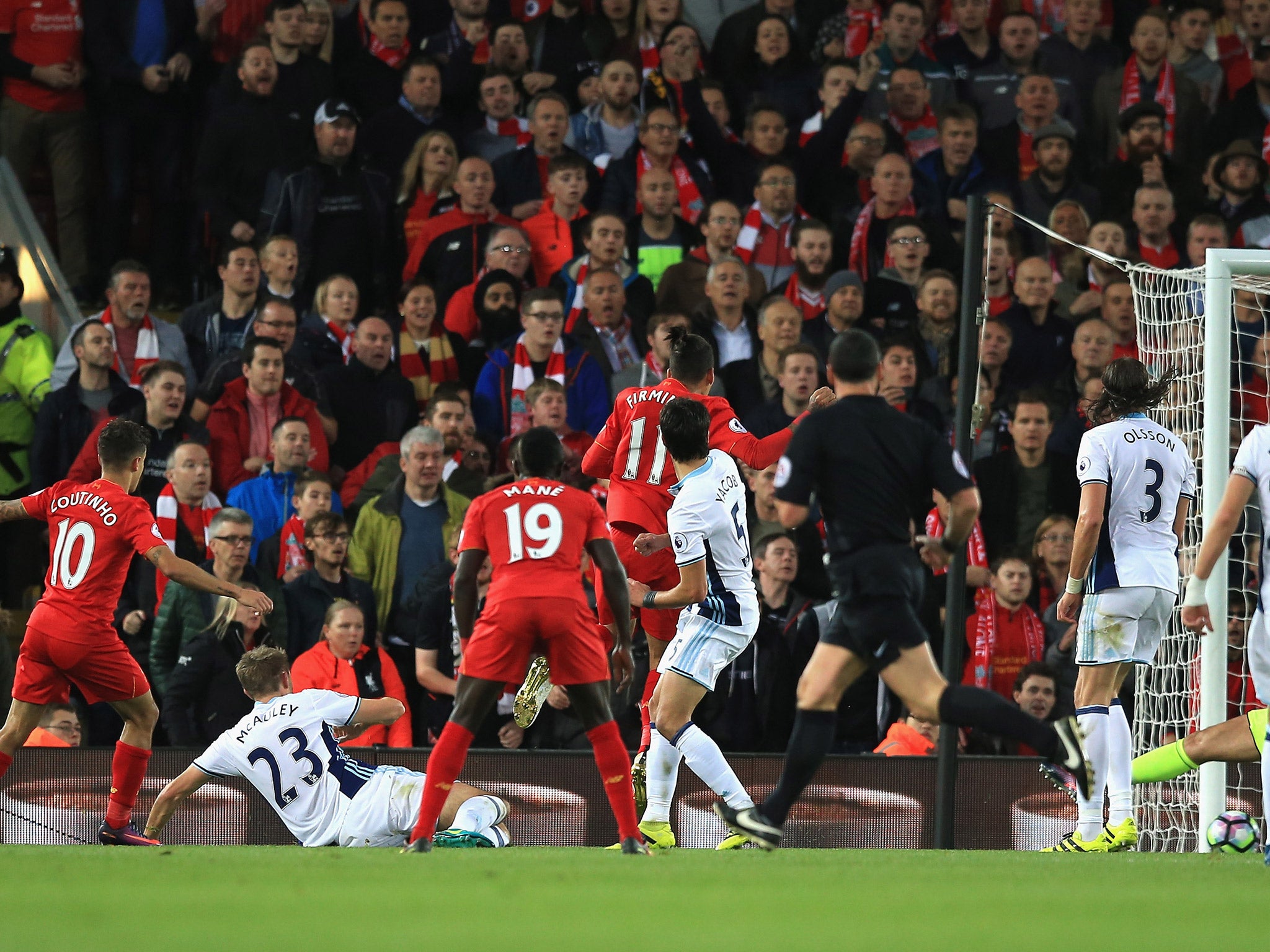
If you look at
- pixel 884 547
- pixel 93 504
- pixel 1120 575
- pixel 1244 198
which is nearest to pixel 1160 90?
pixel 1244 198

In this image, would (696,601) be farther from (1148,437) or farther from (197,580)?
(197,580)

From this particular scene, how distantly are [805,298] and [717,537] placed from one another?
538cm

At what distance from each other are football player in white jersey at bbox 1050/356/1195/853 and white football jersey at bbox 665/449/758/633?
5.12ft

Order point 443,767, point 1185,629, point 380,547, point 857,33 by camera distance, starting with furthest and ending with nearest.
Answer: point 857,33
point 380,547
point 1185,629
point 443,767

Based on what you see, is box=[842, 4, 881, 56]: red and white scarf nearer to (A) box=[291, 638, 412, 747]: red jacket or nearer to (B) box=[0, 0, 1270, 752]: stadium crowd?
(B) box=[0, 0, 1270, 752]: stadium crowd

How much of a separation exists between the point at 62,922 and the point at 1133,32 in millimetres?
13700

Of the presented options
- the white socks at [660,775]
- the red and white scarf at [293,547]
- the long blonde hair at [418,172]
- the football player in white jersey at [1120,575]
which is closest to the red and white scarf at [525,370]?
the red and white scarf at [293,547]

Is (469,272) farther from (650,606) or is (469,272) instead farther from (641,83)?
(650,606)

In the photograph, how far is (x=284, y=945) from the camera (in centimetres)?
458

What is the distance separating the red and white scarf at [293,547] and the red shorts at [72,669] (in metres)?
2.50

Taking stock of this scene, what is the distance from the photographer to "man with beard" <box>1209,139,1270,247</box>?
14.4 metres

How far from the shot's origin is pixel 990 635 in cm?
1134

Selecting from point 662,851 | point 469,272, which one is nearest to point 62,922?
point 662,851

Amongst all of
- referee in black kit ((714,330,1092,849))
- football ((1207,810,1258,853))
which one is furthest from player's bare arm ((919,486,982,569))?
football ((1207,810,1258,853))
